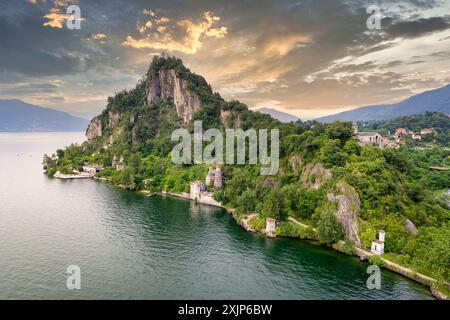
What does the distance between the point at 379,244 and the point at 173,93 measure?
71539 mm

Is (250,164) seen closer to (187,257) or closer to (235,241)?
(235,241)

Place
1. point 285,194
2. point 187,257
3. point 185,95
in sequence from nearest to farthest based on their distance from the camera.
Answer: point 187,257 → point 285,194 → point 185,95

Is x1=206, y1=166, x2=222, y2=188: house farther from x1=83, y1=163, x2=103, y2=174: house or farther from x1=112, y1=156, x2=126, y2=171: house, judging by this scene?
x1=83, y1=163, x2=103, y2=174: house

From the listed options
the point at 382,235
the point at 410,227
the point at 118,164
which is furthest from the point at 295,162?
the point at 118,164

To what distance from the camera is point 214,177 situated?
48.8 m

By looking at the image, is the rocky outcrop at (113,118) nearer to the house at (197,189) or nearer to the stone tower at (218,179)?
the house at (197,189)

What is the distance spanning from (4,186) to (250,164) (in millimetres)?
43757

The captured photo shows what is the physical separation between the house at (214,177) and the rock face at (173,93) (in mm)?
32016

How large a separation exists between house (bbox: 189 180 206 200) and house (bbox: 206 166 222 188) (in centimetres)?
124

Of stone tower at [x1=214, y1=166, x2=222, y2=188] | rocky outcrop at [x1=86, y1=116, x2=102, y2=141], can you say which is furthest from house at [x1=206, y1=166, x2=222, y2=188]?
rocky outcrop at [x1=86, y1=116, x2=102, y2=141]

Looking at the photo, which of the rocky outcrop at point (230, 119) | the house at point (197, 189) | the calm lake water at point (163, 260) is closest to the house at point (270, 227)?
the calm lake water at point (163, 260)

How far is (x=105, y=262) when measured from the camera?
2620 cm

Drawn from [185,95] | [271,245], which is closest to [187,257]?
[271,245]

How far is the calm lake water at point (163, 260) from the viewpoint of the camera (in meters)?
21.9
